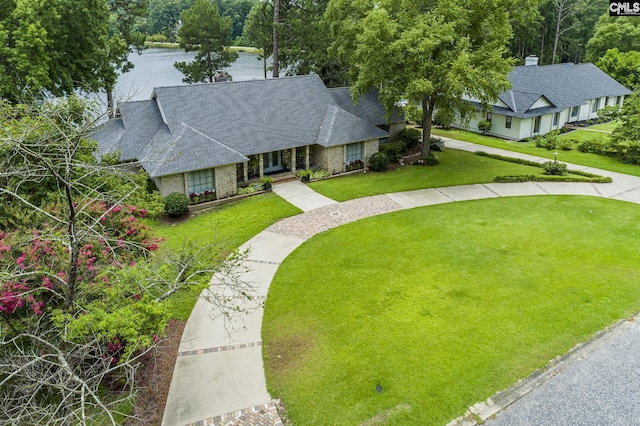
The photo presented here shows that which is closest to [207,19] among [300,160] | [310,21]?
[310,21]

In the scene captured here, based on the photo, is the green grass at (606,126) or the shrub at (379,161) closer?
the shrub at (379,161)

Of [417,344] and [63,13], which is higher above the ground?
[63,13]

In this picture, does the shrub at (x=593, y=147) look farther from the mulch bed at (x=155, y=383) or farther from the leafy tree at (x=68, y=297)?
the leafy tree at (x=68, y=297)

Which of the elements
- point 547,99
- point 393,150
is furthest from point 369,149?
point 547,99

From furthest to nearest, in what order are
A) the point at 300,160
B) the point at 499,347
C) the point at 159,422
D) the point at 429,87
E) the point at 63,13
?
the point at 300,160 < the point at 63,13 < the point at 429,87 < the point at 499,347 < the point at 159,422

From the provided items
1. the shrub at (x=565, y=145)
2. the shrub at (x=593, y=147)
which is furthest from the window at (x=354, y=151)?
the shrub at (x=593, y=147)

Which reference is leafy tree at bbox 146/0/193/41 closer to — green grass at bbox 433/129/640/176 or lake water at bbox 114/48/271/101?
lake water at bbox 114/48/271/101

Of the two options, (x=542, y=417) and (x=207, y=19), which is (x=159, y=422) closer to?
(x=542, y=417)
